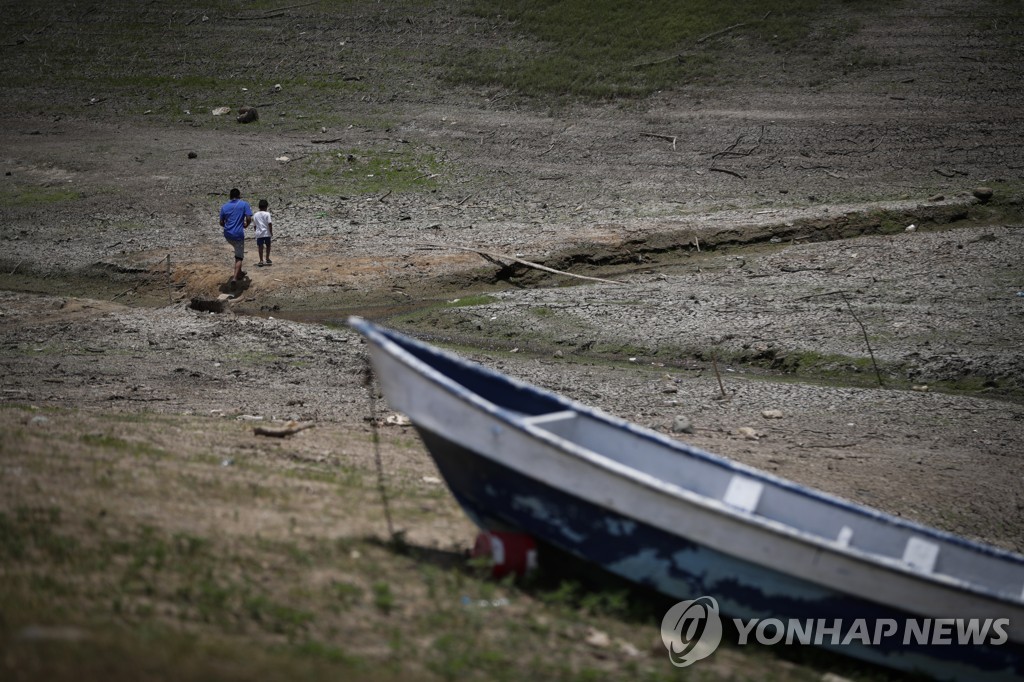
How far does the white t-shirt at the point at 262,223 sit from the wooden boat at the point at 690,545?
10676mm

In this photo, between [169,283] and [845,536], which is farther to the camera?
[169,283]

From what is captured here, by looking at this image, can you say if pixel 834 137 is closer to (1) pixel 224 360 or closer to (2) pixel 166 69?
(1) pixel 224 360

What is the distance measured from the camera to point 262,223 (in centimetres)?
1683

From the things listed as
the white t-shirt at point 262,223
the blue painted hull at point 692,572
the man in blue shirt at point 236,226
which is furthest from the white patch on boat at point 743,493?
the white t-shirt at point 262,223

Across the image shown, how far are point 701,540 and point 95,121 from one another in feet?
77.7

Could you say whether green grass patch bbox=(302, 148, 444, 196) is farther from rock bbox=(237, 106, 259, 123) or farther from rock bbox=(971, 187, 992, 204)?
rock bbox=(971, 187, 992, 204)

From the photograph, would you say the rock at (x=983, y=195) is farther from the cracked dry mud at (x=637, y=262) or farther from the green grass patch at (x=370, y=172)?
the green grass patch at (x=370, y=172)

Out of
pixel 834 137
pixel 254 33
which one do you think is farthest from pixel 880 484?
pixel 254 33

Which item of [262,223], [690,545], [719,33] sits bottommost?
[690,545]

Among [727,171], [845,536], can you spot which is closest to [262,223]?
[727,171]

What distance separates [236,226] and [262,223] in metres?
0.70

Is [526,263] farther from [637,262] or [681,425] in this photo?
[681,425]

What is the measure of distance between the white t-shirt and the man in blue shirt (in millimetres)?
256

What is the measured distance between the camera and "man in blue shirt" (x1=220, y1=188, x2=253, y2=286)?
16.2 metres
